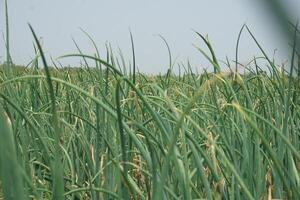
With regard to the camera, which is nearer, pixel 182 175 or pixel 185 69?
pixel 182 175

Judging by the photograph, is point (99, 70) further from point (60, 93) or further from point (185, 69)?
point (185, 69)

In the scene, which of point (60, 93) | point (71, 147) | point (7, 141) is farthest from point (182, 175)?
point (60, 93)

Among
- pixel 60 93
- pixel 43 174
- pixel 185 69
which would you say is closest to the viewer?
pixel 43 174

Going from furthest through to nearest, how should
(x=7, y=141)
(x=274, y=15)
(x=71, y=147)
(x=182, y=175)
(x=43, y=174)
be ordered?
(x=71, y=147)
(x=43, y=174)
(x=182, y=175)
(x=7, y=141)
(x=274, y=15)

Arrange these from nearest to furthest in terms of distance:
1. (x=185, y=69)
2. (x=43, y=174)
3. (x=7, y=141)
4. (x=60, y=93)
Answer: (x=7, y=141)
(x=43, y=174)
(x=60, y=93)
(x=185, y=69)

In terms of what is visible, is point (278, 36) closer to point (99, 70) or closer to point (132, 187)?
point (132, 187)

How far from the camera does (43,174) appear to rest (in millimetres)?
850

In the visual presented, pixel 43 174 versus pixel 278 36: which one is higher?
pixel 278 36

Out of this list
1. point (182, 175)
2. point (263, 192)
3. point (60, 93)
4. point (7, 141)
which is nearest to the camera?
point (7, 141)

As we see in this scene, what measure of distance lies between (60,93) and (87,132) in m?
0.64

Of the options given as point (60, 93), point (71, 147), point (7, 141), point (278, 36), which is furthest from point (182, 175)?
point (60, 93)

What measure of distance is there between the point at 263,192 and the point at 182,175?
28cm

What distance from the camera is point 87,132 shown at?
3.51ft

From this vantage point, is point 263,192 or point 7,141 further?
point 263,192
